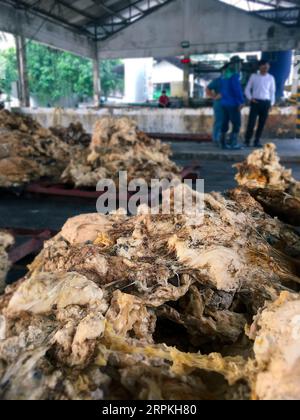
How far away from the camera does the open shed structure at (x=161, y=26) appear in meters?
12.9

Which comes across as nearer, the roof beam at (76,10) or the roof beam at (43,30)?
the roof beam at (43,30)

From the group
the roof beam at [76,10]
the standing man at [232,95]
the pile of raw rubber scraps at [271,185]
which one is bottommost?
the pile of raw rubber scraps at [271,185]

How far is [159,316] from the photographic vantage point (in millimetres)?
1438

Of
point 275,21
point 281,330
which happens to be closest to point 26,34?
point 275,21

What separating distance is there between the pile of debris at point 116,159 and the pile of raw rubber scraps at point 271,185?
5.20 ft

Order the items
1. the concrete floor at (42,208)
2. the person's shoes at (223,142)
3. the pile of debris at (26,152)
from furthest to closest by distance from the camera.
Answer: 1. the person's shoes at (223,142)
2. the pile of debris at (26,152)
3. the concrete floor at (42,208)

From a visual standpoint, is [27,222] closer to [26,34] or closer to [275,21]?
[26,34]

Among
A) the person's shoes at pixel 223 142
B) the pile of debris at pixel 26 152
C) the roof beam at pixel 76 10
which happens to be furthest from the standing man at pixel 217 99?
the roof beam at pixel 76 10

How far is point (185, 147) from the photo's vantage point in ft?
29.6

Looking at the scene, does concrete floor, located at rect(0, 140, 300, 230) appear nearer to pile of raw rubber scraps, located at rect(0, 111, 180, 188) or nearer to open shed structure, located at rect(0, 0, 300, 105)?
pile of raw rubber scraps, located at rect(0, 111, 180, 188)

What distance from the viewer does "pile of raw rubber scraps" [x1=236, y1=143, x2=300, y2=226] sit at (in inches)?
98.0

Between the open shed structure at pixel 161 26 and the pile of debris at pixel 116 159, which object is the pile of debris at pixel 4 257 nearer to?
the pile of debris at pixel 116 159

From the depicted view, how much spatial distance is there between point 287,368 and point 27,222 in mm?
3589

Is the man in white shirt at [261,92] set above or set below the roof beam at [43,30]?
below
